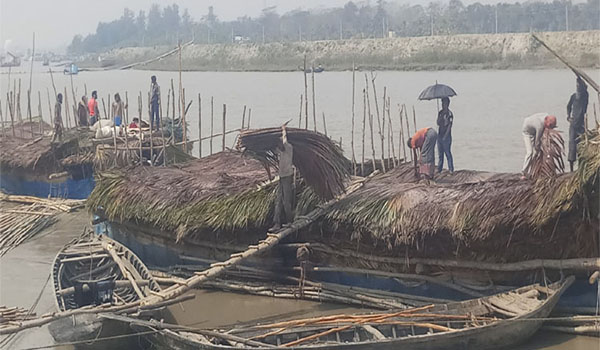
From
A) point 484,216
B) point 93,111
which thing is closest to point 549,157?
point 484,216

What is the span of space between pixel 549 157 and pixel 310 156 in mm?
2819

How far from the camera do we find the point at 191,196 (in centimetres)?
1051

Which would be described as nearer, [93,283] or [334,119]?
[93,283]

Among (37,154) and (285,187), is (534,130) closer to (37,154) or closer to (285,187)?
(285,187)

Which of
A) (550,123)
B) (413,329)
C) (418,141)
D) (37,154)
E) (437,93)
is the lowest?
(413,329)

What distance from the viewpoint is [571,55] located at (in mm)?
41969

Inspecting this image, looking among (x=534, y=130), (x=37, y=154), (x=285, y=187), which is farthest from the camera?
(x=37, y=154)

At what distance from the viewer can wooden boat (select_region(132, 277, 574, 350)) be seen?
7.32m

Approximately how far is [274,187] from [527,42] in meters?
40.3

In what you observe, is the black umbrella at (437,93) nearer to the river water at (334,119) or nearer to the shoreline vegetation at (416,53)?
the river water at (334,119)

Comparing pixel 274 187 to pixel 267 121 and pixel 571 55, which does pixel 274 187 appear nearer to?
pixel 267 121

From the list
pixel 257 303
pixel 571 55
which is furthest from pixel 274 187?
pixel 571 55

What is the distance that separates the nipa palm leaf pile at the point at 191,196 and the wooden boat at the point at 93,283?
61 centimetres

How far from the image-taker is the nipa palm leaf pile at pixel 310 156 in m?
9.45
